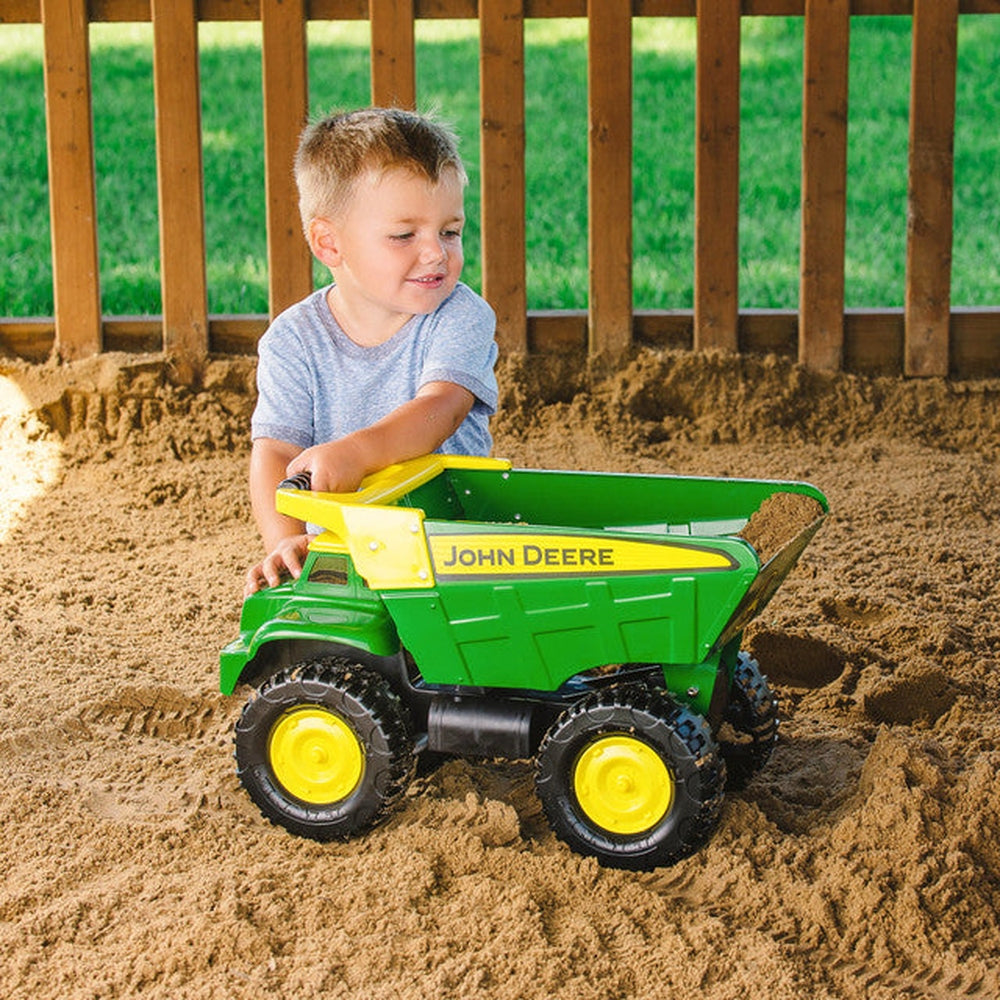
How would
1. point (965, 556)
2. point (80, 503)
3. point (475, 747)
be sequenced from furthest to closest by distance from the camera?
point (80, 503) < point (965, 556) < point (475, 747)

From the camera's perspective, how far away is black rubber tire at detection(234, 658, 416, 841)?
2330 millimetres

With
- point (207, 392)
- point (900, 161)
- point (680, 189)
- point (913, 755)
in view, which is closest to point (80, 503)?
point (207, 392)

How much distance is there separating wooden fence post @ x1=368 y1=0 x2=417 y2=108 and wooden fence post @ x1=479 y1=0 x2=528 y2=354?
0.73 feet

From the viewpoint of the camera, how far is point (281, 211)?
4688 mm

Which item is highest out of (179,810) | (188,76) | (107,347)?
(188,76)

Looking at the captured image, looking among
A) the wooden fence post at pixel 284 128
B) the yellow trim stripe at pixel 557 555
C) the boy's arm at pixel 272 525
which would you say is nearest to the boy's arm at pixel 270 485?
the boy's arm at pixel 272 525

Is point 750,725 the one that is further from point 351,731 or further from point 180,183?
point 180,183

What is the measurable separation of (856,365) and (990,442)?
1.62ft

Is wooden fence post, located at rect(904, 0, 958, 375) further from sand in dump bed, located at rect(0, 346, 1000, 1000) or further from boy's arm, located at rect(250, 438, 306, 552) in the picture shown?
boy's arm, located at rect(250, 438, 306, 552)

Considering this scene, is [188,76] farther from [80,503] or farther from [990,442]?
[990,442]

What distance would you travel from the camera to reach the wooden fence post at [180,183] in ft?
15.2

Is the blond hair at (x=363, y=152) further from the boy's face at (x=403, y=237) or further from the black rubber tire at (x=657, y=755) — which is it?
the black rubber tire at (x=657, y=755)

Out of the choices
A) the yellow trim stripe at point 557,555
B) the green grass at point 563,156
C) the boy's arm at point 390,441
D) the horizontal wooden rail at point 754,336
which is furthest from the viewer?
the green grass at point 563,156

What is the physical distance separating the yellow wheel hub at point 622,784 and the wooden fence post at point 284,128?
2.71 m
